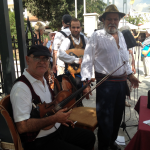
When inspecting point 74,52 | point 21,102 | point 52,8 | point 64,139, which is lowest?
point 64,139

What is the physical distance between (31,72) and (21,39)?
5.75 ft

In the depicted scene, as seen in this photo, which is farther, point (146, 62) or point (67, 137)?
point (146, 62)

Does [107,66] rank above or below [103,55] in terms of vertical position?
below

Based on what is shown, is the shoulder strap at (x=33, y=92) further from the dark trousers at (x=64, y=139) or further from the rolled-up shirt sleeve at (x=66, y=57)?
the rolled-up shirt sleeve at (x=66, y=57)

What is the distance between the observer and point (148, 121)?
1.69 metres

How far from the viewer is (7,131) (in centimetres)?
147

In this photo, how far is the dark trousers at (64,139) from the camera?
1646 millimetres

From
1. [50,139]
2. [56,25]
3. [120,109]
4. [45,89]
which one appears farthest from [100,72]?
[56,25]

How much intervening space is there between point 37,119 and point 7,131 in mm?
275

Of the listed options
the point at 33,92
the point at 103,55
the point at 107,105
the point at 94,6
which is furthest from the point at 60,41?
the point at 94,6

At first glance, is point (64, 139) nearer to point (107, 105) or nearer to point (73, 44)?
point (107, 105)

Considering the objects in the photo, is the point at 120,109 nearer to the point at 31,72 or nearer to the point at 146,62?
the point at 31,72

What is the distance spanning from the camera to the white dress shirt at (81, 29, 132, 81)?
7.61 feet

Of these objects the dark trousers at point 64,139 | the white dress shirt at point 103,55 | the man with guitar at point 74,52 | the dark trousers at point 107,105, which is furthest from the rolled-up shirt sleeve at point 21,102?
the man with guitar at point 74,52
